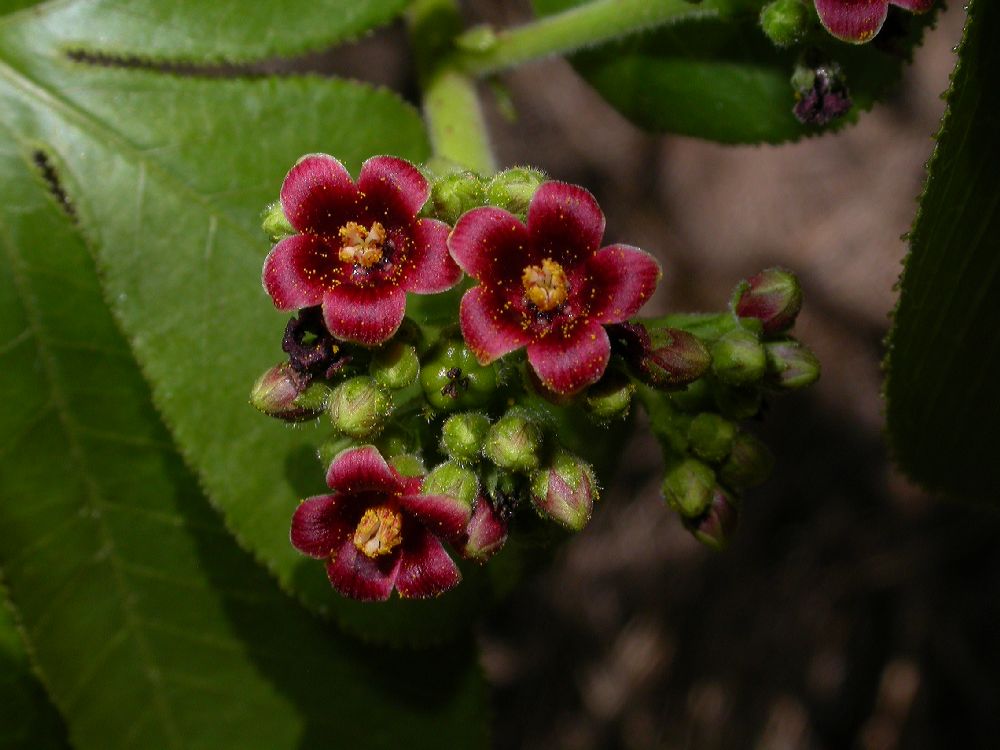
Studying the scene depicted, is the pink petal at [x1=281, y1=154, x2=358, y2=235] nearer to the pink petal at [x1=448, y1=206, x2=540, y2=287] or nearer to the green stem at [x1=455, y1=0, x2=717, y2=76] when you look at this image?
the pink petal at [x1=448, y1=206, x2=540, y2=287]

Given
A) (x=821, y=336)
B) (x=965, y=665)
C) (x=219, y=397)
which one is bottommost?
(x=965, y=665)

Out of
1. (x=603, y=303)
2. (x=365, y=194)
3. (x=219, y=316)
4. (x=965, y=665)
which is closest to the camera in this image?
(x=603, y=303)

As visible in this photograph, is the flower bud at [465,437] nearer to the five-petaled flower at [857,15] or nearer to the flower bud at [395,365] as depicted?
the flower bud at [395,365]

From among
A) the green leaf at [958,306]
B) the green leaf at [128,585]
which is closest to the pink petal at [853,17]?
the green leaf at [958,306]

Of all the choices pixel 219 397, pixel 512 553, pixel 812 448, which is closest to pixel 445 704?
pixel 512 553

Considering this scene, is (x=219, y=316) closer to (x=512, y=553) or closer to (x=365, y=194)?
(x=365, y=194)

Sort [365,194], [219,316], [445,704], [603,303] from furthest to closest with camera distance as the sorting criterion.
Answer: [445,704], [219,316], [365,194], [603,303]

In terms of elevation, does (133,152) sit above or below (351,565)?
above
